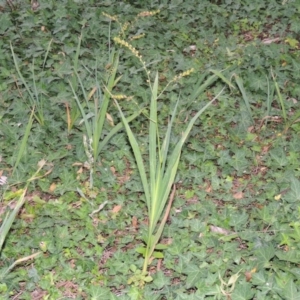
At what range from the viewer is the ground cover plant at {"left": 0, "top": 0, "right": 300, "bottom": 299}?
242cm

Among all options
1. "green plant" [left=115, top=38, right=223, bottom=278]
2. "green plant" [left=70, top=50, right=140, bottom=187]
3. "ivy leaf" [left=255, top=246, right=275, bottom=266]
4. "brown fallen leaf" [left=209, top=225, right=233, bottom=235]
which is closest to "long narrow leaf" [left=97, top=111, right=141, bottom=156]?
"green plant" [left=70, top=50, right=140, bottom=187]

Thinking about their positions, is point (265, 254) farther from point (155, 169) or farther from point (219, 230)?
point (155, 169)

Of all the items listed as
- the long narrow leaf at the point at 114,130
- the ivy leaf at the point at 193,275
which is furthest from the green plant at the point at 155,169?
the long narrow leaf at the point at 114,130

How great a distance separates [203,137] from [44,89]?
1098 millimetres

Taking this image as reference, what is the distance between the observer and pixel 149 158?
2469 millimetres

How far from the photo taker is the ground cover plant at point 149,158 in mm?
2422

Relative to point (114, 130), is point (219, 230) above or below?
below

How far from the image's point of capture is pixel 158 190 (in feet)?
7.50

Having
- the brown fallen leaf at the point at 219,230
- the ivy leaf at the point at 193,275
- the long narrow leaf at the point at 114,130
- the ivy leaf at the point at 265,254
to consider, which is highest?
the long narrow leaf at the point at 114,130

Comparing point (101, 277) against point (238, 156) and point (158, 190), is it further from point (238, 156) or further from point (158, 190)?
point (238, 156)

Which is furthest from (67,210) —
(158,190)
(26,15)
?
(26,15)

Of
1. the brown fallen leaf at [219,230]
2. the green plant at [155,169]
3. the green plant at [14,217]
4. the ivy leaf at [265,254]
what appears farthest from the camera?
the brown fallen leaf at [219,230]

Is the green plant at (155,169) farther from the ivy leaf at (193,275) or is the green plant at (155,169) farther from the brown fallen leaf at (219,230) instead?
the brown fallen leaf at (219,230)

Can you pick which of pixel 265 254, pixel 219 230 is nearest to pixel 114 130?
pixel 219 230
